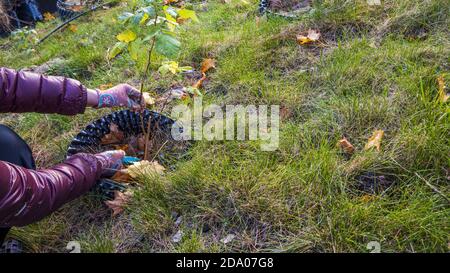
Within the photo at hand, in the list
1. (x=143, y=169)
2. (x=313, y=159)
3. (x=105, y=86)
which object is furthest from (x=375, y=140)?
(x=105, y=86)

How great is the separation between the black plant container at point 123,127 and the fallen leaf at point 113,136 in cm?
2

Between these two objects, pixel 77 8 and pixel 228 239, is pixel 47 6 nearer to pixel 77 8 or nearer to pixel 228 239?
pixel 77 8

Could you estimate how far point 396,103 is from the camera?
1.84m

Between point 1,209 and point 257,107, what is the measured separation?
4.52 feet

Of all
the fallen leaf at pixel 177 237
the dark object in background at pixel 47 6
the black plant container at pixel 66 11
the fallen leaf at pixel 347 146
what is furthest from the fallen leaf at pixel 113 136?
Result: the dark object in background at pixel 47 6

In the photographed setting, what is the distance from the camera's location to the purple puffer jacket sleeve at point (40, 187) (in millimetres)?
1387

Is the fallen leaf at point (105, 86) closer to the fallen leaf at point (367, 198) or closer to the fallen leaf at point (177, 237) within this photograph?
the fallen leaf at point (177, 237)

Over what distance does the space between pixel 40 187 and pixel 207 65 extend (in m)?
1.49

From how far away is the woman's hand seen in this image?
2006 millimetres

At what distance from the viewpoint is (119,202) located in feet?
5.65

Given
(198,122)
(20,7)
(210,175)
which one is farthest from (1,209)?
(20,7)

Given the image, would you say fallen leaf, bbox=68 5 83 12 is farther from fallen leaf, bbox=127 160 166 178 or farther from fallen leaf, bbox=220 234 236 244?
fallen leaf, bbox=220 234 236 244
